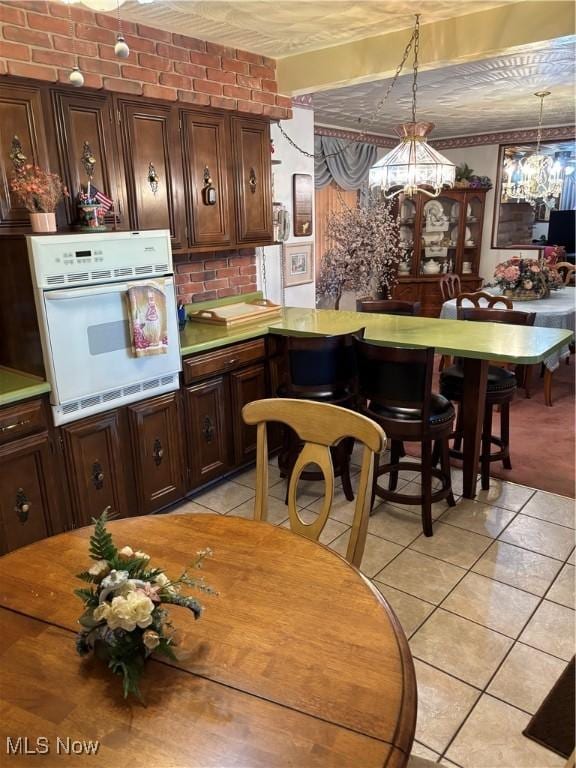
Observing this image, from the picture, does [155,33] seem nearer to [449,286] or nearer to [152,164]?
[152,164]

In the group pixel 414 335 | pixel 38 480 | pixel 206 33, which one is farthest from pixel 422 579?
pixel 206 33

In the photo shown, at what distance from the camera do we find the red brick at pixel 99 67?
9.01 ft

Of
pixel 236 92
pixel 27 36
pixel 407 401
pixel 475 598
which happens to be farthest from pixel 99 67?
pixel 475 598

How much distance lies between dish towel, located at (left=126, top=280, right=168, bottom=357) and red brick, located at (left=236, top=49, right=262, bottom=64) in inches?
71.3

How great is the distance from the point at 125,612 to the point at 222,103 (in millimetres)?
3245

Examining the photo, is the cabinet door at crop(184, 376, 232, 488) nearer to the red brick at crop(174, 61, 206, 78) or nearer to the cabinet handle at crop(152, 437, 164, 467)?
the cabinet handle at crop(152, 437, 164, 467)

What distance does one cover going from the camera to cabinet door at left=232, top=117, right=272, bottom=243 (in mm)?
3584

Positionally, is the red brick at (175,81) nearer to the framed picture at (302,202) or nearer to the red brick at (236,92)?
the red brick at (236,92)

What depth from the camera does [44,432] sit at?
2.43 m

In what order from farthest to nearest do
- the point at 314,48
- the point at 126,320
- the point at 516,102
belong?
the point at 516,102 < the point at 314,48 < the point at 126,320

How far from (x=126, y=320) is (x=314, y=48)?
226 cm

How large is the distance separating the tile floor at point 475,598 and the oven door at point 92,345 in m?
0.91

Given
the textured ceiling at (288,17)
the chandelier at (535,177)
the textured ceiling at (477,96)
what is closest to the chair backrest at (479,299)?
the textured ceiling at (477,96)

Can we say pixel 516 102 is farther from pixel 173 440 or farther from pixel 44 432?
pixel 44 432
